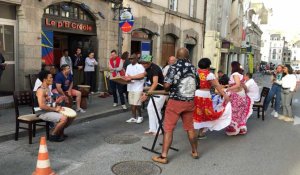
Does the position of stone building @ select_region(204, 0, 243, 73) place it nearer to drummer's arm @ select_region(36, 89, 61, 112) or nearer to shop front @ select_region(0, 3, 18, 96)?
shop front @ select_region(0, 3, 18, 96)

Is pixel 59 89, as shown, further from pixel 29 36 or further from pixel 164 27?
pixel 164 27

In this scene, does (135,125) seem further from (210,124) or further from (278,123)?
(278,123)

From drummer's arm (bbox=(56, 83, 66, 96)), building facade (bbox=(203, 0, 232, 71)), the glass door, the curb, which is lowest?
the curb

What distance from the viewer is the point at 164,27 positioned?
17.2 m

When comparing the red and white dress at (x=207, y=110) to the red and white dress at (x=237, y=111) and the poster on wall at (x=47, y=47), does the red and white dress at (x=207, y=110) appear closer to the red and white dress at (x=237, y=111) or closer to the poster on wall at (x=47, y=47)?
the red and white dress at (x=237, y=111)

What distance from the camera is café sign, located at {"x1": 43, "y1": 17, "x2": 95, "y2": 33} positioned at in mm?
10477

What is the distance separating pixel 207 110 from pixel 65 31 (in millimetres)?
6700

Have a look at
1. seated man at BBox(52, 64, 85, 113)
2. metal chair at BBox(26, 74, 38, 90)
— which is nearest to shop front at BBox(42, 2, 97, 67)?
metal chair at BBox(26, 74, 38, 90)

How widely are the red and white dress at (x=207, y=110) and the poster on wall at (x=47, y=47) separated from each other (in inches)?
232

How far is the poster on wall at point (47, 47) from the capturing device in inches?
402

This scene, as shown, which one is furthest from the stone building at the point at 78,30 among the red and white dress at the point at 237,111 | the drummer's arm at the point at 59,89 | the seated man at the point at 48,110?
the red and white dress at the point at 237,111

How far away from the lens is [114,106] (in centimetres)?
1014

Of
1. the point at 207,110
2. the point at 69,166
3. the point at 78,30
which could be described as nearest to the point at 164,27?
the point at 78,30

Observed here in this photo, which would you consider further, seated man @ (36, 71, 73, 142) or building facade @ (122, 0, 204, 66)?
building facade @ (122, 0, 204, 66)
